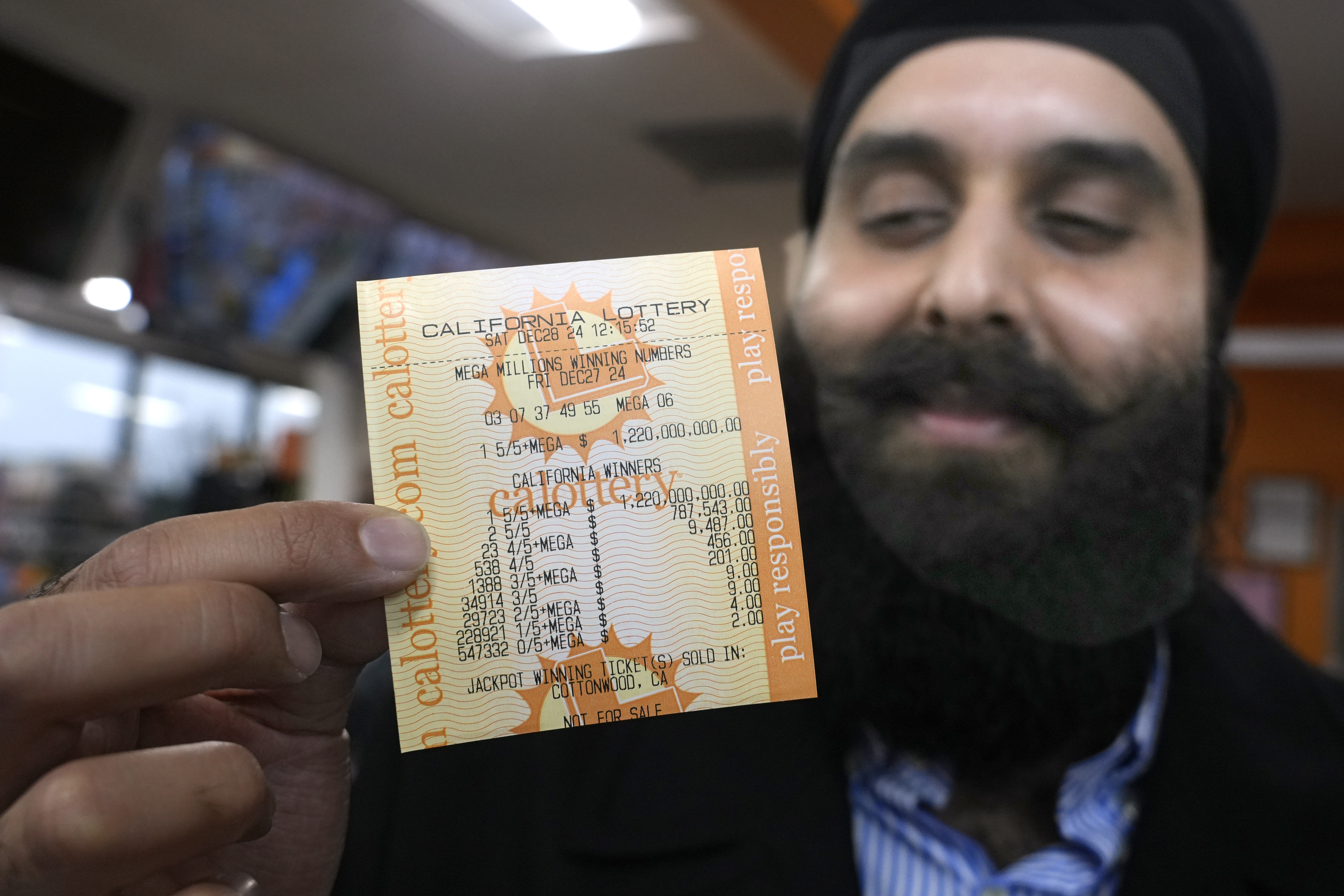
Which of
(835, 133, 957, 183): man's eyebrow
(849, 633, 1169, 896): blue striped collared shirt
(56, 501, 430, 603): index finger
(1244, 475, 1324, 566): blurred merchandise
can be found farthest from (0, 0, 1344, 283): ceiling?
(56, 501, 430, 603): index finger

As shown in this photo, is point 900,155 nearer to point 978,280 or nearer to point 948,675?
point 978,280

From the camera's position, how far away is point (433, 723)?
23.5 inches

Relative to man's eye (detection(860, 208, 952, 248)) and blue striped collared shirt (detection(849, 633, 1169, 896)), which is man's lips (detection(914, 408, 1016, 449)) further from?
blue striped collared shirt (detection(849, 633, 1169, 896))

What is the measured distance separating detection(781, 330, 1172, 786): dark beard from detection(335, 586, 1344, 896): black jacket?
0.25 ft

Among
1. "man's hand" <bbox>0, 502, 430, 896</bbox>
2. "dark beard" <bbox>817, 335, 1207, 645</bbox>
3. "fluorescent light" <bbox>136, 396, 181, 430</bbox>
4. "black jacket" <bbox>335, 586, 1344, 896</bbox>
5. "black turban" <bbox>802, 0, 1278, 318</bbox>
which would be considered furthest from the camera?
"fluorescent light" <bbox>136, 396, 181, 430</bbox>

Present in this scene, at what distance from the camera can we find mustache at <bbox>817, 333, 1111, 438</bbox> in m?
0.98

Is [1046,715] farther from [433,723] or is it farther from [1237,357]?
[1237,357]

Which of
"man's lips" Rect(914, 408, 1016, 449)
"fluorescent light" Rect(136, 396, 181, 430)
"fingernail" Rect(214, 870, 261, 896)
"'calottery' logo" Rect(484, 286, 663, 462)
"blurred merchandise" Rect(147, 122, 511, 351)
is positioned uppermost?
"blurred merchandise" Rect(147, 122, 511, 351)

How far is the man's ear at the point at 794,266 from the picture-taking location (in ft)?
3.89

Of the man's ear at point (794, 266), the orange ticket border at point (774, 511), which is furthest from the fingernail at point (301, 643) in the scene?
the man's ear at point (794, 266)

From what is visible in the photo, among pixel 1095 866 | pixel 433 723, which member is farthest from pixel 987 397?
pixel 433 723

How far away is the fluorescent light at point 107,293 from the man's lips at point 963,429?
10.9 feet

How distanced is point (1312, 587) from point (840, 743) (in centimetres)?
604

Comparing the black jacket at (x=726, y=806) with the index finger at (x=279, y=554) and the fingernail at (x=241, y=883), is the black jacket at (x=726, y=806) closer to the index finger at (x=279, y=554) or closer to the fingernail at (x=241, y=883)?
the fingernail at (x=241, y=883)
